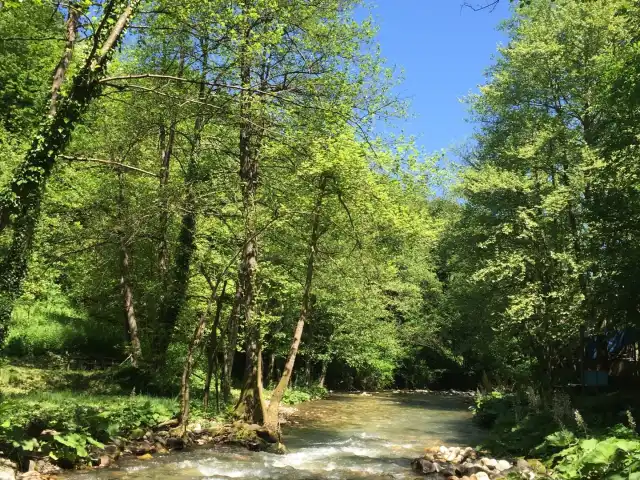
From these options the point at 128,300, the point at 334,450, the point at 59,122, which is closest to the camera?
the point at 59,122

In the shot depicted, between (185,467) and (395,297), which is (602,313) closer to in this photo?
(185,467)

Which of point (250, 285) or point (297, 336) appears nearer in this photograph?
point (250, 285)

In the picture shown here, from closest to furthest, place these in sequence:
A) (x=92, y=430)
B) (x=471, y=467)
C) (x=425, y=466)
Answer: (x=92, y=430) → (x=471, y=467) → (x=425, y=466)

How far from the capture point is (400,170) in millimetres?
12773

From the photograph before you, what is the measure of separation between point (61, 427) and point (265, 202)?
708 cm

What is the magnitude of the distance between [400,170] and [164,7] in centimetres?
606

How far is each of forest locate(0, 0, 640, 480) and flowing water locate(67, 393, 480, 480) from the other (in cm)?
116

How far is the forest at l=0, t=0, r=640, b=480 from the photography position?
A: 34.6ft

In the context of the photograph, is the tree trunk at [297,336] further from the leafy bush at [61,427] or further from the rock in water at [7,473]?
the rock in water at [7,473]

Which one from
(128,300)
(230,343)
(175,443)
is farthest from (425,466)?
(128,300)

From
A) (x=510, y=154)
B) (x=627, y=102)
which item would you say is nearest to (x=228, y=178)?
(x=627, y=102)

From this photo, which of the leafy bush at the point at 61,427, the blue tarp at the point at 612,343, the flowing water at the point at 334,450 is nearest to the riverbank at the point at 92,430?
the leafy bush at the point at 61,427

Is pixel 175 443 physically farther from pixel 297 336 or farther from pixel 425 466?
pixel 425 466

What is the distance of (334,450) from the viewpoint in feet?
42.7
